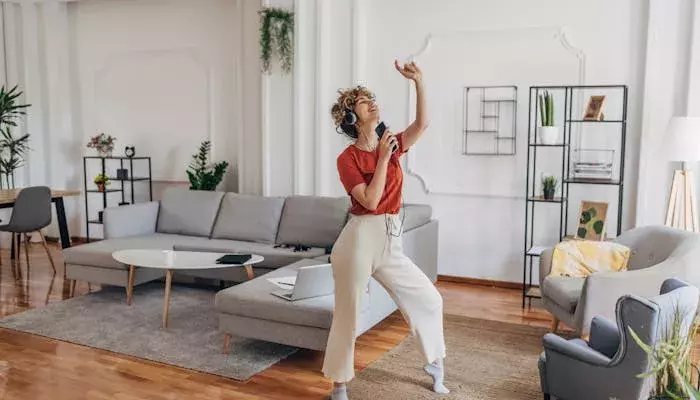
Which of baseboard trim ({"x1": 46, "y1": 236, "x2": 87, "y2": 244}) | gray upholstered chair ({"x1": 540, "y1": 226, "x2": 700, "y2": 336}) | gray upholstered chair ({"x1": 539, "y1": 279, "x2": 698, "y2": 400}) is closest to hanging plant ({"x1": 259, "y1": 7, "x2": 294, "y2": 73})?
gray upholstered chair ({"x1": 540, "y1": 226, "x2": 700, "y2": 336})

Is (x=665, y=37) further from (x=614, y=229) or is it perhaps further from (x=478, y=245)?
(x=478, y=245)

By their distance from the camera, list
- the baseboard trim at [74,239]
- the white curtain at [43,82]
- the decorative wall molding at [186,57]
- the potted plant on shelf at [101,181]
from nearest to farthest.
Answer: the decorative wall molding at [186,57] → the potted plant on shelf at [101,181] → the white curtain at [43,82] → the baseboard trim at [74,239]

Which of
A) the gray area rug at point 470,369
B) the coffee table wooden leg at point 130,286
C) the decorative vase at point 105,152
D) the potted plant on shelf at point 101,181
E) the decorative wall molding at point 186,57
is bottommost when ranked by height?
the gray area rug at point 470,369

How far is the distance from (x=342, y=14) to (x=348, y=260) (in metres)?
3.56

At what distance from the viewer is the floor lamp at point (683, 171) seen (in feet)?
14.4

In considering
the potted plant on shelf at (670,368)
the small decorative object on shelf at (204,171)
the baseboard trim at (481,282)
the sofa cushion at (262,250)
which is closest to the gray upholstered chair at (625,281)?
the baseboard trim at (481,282)

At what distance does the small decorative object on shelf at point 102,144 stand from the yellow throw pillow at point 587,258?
5121mm

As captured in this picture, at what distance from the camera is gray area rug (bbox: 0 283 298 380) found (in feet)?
12.6

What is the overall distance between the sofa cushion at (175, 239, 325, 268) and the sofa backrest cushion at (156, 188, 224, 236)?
1.19ft

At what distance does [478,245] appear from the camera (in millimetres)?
5734

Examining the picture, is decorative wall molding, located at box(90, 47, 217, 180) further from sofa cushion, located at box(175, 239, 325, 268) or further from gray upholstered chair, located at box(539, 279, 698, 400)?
gray upholstered chair, located at box(539, 279, 698, 400)

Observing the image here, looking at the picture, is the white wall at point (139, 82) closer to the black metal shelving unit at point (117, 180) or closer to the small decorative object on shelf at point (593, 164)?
the black metal shelving unit at point (117, 180)

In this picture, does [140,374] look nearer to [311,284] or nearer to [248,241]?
[311,284]

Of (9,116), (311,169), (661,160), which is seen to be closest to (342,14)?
(311,169)
